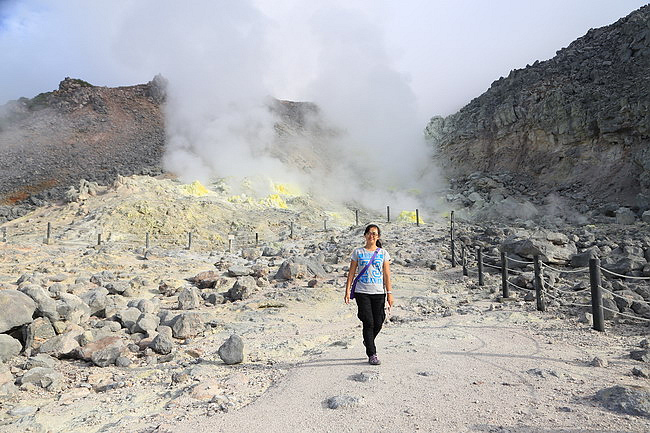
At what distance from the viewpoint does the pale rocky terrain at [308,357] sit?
126 inches

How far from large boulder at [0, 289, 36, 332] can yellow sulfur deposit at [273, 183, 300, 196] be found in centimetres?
2361

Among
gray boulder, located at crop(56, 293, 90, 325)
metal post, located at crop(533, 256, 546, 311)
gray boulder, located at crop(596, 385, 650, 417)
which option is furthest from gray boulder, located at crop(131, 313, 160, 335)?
metal post, located at crop(533, 256, 546, 311)

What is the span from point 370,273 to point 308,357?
153 cm

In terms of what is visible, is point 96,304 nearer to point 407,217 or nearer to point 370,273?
point 370,273

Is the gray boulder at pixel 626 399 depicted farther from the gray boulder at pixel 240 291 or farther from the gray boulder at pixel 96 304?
the gray boulder at pixel 96 304

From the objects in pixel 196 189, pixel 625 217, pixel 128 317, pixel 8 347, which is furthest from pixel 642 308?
pixel 196 189

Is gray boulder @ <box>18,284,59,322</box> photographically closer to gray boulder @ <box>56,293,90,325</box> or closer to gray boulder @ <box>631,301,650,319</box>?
gray boulder @ <box>56,293,90,325</box>

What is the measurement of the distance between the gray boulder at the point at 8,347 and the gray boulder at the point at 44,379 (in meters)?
0.89

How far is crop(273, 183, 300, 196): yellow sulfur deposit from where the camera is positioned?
29.7 m

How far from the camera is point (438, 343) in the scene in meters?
5.09

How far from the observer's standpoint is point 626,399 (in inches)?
119

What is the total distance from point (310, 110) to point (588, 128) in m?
29.5

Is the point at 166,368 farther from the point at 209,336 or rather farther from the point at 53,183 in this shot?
the point at 53,183

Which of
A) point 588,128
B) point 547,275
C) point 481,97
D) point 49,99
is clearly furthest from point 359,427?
point 49,99
